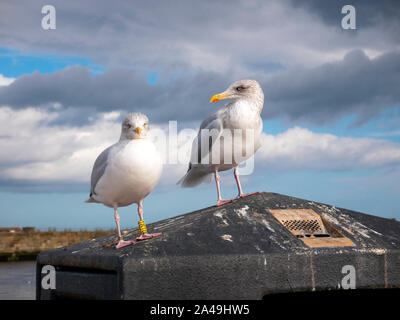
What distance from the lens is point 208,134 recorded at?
7.52m

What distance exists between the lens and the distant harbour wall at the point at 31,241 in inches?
1543

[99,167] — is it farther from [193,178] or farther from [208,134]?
[193,178]

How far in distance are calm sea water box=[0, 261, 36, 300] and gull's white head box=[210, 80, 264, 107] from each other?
15.0 m

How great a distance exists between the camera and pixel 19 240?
4003 cm

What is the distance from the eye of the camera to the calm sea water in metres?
21.0

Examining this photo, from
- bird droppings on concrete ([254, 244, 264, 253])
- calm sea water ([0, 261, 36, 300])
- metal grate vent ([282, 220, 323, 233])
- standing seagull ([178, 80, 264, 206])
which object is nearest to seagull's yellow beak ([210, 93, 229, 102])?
standing seagull ([178, 80, 264, 206])

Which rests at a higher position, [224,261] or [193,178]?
[193,178]

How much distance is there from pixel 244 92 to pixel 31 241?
3677 cm

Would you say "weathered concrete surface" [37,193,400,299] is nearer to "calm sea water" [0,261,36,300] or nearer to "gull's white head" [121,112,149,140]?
"gull's white head" [121,112,149,140]

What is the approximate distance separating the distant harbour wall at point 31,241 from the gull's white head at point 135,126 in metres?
34.7

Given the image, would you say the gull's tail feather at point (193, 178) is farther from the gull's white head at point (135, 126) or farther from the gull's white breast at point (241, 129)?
the gull's white head at point (135, 126)

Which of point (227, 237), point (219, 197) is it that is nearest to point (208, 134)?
point (219, 197)

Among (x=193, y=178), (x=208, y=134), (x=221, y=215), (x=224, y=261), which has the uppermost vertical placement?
(x=208, y=134)

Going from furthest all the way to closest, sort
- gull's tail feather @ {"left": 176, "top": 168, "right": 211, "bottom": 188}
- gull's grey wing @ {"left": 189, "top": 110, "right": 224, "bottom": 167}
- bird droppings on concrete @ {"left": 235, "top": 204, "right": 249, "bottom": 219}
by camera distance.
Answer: gull's tail feather @ {"left": 176, "top": 168, "right": 211, "bottom": 188} → gull's grey wing @ {"left": 189, "top": 110, "right": 224, "bottom": 167} → bird droppings on concrete @ {"left": 235, "top": 204, "right": 249, "bottom": 219}
